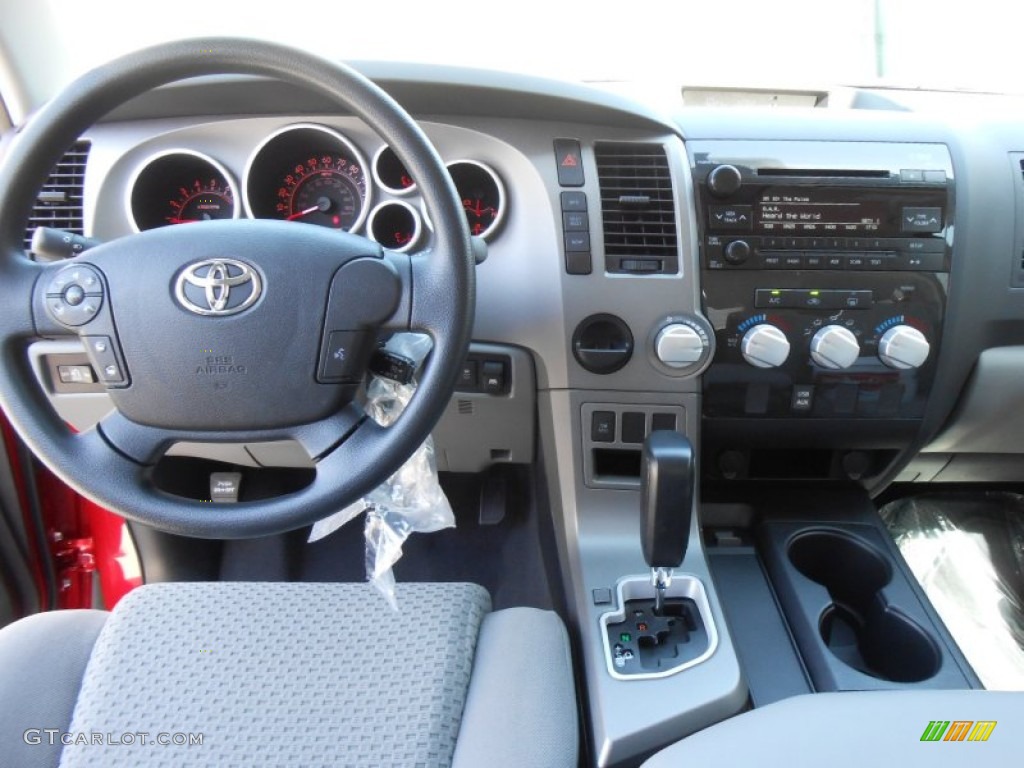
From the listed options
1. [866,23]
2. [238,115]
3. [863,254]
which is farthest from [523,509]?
[866,23]

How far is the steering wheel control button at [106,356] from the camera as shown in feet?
2.69

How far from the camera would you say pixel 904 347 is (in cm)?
111

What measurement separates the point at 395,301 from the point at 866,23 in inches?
54.1

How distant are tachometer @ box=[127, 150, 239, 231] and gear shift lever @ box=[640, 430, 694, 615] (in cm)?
76

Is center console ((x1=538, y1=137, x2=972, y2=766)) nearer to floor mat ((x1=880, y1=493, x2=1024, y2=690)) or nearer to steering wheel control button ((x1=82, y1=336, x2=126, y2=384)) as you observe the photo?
floor mat ((x1=880, y1=493, x2=1024, y2=690))

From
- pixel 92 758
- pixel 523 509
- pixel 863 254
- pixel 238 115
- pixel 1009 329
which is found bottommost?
pixel 523 509

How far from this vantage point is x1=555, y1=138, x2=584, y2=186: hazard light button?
3.53ft

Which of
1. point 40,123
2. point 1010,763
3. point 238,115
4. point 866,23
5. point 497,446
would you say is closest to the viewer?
point 1010,763

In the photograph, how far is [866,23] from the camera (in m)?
1.55

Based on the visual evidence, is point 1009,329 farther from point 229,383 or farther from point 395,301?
point 229,383

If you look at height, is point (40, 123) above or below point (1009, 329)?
above

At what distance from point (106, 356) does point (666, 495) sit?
720 mm

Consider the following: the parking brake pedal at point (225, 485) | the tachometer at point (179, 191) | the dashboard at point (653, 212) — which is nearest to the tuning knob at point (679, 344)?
the dashboard at point (653, 212)

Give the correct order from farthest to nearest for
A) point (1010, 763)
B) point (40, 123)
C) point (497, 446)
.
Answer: point (497, 446), point (40, 123), point (1010, 763)
